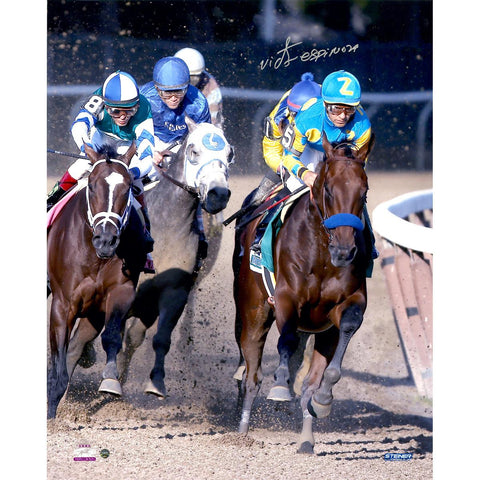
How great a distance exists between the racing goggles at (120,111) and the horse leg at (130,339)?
4.07 feet

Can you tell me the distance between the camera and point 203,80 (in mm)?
7422

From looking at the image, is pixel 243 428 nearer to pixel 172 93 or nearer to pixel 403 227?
pixel 403 227

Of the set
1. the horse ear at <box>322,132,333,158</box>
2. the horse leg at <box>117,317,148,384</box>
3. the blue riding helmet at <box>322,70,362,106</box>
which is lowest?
the horse leg at <box>117,317,148,384</box>

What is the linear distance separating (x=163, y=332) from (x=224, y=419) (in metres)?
0.88

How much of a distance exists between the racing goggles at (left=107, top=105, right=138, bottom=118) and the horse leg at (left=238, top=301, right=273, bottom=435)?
4.33 ft

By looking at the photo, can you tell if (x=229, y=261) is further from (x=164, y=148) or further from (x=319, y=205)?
(x=319, y=205)

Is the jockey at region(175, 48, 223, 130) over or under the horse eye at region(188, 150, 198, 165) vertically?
over

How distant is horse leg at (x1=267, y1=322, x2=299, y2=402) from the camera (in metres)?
5.16

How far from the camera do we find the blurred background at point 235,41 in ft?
24.0

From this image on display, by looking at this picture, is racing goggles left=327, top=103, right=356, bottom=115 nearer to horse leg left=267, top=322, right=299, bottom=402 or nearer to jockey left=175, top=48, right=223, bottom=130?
horse leg left=267, top=322, right=299, bottom=402
